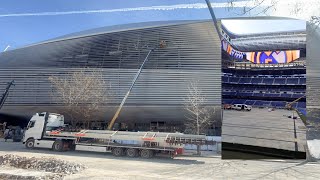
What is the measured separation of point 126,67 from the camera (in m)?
40.4

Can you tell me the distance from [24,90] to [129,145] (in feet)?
95.6

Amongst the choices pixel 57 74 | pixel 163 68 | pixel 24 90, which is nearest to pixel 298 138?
pixel 163 68

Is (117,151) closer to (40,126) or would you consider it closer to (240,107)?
(40,126)

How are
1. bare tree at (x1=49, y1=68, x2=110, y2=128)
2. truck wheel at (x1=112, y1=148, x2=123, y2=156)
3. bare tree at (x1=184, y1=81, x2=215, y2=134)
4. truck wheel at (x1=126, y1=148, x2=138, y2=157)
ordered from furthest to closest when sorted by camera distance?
bare tree at (x1=49, y1=68, x2=110, y2=128), bare tree at (x1=184, y1=81, x2=215, y2=134), truck wheel at (x1=112, y1=148, x2=123, y2=156), truck wheel at (x1=126, y1=148, x2=138, y2=157)

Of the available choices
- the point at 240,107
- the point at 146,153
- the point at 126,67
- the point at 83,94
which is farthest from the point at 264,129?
the point at 126,67

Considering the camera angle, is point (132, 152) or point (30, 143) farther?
point (30, 143)

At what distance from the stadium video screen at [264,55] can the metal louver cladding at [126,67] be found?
18.6 m

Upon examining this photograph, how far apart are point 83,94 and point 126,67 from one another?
7553 mm

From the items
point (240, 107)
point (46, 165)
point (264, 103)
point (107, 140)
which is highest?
point (264, 103)

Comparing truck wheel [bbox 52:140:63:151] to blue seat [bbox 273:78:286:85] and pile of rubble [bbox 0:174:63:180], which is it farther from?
blue seat [bbox 273:78:286:85]

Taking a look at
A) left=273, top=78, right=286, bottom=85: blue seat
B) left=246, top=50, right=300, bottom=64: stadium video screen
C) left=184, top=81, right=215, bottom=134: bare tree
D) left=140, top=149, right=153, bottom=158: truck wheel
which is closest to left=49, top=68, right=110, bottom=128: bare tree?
left=184, top=81, right=215, bottom=134: bare tree

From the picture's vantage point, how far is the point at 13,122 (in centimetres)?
5041

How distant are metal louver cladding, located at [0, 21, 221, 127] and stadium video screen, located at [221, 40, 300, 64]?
18550 mm

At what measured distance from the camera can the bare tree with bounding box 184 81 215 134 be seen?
107ft
